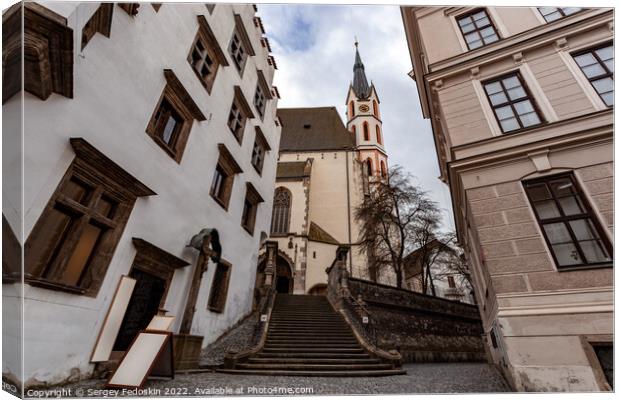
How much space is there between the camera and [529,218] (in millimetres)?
4230

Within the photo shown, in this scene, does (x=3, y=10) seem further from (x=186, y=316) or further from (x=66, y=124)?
(x=186, y=316)

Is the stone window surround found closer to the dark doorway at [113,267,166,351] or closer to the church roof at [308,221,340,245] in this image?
the dark doorway at [113,267,166,351]

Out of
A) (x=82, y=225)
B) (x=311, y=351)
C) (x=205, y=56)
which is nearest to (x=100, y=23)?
(x=82, y=225)

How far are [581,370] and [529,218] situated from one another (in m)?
1.99

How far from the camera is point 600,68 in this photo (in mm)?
5016

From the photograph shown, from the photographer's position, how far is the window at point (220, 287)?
25.7 feet

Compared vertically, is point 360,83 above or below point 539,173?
above

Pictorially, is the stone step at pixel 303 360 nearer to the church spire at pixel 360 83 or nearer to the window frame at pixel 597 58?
the window frame at pixel 597 58

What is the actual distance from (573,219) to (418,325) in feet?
30.6

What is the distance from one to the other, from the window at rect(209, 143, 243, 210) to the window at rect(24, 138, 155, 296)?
327cm

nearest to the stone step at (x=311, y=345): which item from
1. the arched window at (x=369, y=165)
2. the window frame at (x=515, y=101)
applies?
the window frame at (x=515, y=101)

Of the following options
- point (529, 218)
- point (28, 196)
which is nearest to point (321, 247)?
point (529, 218)

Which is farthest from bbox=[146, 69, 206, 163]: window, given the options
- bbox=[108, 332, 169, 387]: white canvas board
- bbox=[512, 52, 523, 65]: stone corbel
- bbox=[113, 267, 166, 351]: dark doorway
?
bbox=[512, 52, 523, 65]: stone corbel

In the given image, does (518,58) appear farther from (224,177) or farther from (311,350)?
(224,177)
